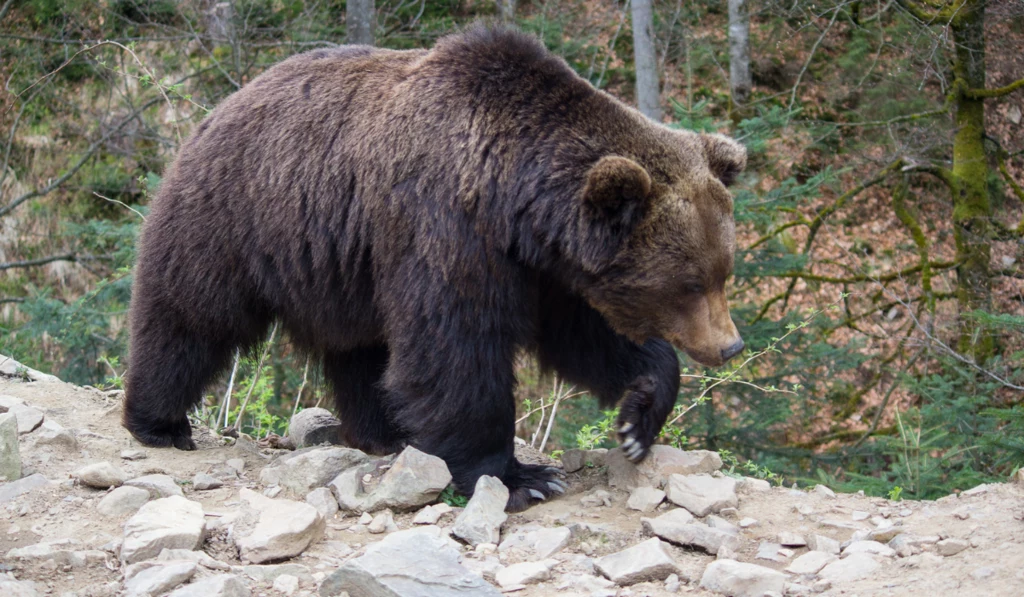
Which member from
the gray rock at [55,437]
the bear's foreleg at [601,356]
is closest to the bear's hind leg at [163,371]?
the gray rock at [55,437]

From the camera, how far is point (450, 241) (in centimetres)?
438

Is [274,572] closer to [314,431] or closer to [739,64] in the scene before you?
[314,431]

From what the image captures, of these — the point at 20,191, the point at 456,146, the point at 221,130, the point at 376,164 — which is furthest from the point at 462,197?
the point at 20,191

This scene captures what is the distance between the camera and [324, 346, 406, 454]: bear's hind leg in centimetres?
588

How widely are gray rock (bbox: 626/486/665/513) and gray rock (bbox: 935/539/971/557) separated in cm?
122

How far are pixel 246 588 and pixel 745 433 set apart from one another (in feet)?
20.3

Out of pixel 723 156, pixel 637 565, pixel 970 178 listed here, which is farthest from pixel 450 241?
pixel 970 178

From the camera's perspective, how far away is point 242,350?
5605 mm

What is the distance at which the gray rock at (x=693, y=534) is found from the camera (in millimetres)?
3836

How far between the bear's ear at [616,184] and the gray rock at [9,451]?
2701 mm

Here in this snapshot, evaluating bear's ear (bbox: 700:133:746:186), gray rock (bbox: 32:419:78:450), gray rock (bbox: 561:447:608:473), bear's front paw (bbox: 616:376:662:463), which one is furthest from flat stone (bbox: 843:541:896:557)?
gray rock (bbox: 32:419:78:450)

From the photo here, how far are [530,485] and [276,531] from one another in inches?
54.4

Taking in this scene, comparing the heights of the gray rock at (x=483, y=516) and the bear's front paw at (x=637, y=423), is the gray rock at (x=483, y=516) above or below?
below

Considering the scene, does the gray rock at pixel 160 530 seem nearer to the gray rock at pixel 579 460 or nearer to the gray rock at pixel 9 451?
the gray rock at pixel 9 451
